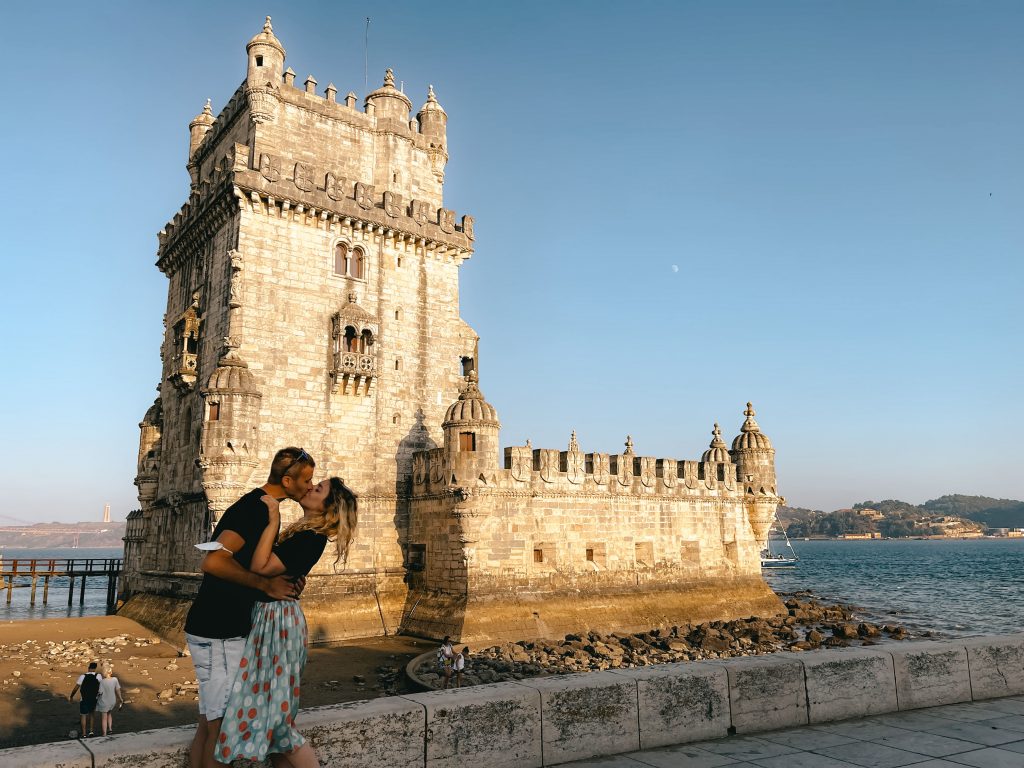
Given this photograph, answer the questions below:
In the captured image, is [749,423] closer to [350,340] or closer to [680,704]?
[350,340]

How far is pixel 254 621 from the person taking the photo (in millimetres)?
4699

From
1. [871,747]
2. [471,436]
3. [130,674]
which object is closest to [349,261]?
[471,436]

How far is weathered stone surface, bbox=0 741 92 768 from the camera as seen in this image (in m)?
4.59

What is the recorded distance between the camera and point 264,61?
26406 millimetres

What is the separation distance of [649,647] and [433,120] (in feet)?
71.8

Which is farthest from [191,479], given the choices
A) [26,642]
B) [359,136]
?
[359,136]

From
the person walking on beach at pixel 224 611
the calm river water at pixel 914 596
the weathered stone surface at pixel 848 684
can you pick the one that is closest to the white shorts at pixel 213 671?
the person walking on beach at pixel 224 611

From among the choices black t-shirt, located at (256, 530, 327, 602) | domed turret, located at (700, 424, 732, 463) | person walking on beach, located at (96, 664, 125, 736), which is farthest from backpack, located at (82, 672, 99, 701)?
domed turret, located at (700, 424, 732, 463)

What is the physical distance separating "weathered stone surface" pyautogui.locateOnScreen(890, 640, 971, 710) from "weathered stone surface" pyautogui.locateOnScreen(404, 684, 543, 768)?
4.22 m

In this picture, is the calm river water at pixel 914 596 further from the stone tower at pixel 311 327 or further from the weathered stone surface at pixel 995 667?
the weathered stone surface at pixel 995 667

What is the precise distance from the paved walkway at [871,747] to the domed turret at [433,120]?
2761 cm

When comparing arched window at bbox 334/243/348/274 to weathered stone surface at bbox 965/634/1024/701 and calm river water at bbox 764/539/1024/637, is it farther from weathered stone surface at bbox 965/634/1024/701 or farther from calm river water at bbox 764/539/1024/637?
calm river water at bbox 764/539/1024/637

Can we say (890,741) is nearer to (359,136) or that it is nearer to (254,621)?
(254,621)

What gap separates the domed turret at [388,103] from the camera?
29.3m
